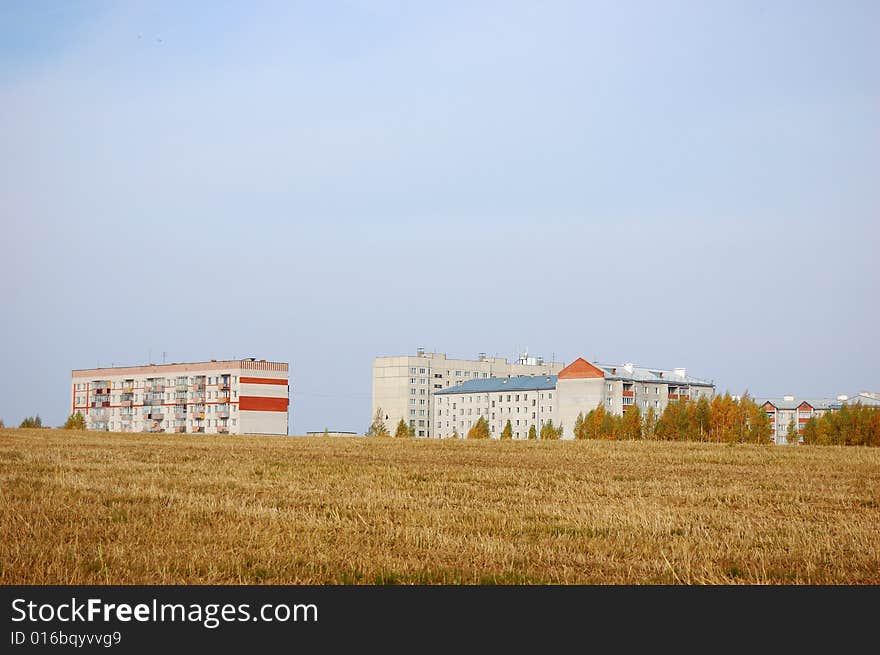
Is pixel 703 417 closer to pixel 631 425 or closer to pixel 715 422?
pixel 715 422

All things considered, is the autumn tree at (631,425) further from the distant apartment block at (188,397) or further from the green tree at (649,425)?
the distant apartment block at (188,397)

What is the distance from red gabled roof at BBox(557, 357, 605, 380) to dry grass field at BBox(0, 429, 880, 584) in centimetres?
14016

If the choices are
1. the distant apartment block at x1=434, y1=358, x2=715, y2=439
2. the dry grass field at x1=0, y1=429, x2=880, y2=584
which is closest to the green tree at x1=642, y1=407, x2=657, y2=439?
the distant apartment block at x1=434, y1=358, x2=715, y2=439

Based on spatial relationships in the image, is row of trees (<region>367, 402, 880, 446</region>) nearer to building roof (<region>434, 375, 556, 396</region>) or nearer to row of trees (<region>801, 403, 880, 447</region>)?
row of trees (<region>801, 403, 880, 447</region>)

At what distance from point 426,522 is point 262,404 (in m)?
151

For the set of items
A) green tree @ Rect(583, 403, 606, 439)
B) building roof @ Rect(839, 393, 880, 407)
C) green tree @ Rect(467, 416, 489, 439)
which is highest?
building roof @ Rect(839, 393, 880, 407)

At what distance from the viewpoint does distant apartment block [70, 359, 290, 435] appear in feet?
538

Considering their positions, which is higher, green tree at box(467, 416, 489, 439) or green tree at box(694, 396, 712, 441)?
green tree at box(694, 396, 712, 441)

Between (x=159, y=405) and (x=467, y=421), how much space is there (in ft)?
185

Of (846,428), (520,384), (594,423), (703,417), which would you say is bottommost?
(594,423)

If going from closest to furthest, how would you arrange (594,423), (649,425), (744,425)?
1. (744,425)
2. (649,425)
3. (594,423)

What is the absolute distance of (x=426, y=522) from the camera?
16.6 meters

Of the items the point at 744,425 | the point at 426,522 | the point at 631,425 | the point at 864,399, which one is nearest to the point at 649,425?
the point at 631,425

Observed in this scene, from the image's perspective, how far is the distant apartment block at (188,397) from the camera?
538 feet
